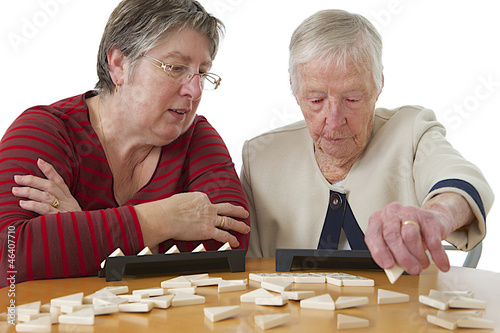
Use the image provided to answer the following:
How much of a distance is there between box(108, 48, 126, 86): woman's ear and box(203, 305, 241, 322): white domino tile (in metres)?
1.21

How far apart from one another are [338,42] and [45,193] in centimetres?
114

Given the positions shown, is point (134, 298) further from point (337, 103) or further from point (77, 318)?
point (337, 103)

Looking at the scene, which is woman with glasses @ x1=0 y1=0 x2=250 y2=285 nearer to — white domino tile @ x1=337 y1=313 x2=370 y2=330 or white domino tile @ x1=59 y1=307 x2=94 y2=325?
white domino tile @ x1=59 y1=307 x2=94 y2=325

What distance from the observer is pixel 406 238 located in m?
1.11

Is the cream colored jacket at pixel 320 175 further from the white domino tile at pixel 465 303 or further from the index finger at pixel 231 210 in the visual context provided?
the white domino tile at pixel 465 303

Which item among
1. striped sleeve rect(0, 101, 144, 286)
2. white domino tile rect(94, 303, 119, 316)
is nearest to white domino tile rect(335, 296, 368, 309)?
white domino tile rect(94, 303, 119, 316)

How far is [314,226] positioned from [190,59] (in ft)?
2.74

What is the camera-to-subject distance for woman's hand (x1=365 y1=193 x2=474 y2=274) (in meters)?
1.11

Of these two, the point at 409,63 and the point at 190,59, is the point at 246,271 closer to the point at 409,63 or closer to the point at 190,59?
the point at 190,59

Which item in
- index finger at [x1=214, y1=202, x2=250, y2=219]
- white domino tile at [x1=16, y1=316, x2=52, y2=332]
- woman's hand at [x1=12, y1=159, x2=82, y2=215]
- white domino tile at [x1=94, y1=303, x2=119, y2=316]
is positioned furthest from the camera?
index finger at [x1=214, y1=202, x2=250, y2=219]

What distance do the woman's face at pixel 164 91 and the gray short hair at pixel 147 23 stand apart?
3 centimetres

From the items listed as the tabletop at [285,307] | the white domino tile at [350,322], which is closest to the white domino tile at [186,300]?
the tabletop at [285,307]

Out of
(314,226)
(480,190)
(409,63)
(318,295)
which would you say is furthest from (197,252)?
(409,63)

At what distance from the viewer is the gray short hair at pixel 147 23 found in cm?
194
